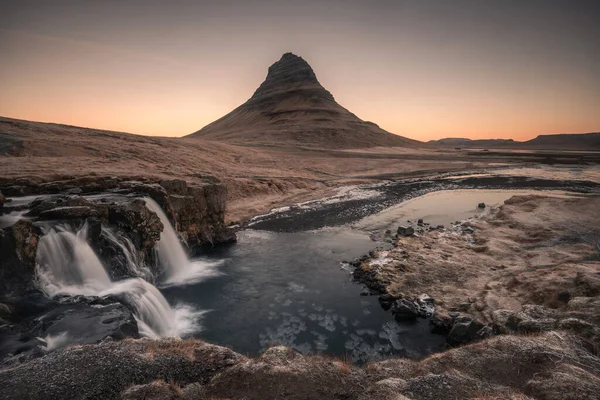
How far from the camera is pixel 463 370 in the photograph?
8.03m

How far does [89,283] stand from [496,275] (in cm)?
1980

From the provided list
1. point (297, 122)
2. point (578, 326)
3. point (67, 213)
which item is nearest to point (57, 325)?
point (67, 213)

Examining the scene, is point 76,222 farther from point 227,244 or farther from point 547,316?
point 547,316

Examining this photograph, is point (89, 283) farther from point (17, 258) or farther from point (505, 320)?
point (505, 320)

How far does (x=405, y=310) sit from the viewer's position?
1420 centimetres

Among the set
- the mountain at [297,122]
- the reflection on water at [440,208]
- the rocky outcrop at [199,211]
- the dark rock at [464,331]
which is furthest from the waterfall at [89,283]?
the mountain at [297,122]

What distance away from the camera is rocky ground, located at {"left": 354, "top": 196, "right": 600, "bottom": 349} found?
11.7m

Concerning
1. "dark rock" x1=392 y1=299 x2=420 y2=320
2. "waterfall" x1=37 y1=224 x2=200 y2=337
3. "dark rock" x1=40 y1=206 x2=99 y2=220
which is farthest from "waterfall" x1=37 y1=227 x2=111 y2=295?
"dark rock" x1=392 y1=299 x2=420 y2=320

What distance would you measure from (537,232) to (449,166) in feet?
206

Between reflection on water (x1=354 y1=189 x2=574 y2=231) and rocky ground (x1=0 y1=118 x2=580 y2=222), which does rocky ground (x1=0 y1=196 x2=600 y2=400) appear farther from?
rocky ground (x1=0 y1=118 x2=580 y2=222)

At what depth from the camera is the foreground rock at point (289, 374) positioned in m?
6.69

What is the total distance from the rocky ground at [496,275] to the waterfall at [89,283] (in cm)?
1007

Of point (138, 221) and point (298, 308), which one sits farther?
point (138, 221)

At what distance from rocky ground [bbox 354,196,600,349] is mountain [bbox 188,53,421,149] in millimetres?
85706
